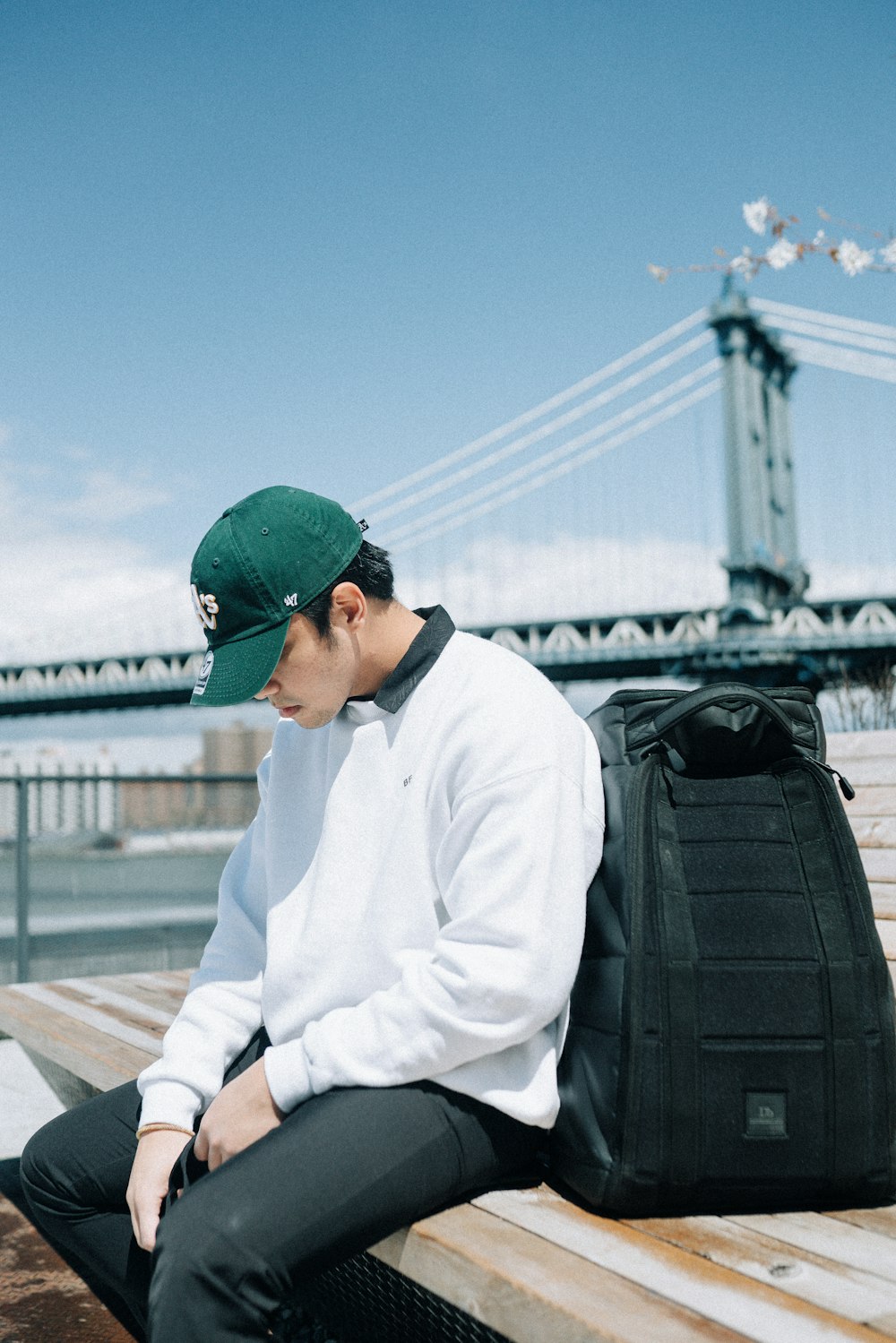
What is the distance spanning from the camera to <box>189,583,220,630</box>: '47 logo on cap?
4.06 feet

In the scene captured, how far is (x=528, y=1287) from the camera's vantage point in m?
0.94

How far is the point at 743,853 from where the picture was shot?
117 cm

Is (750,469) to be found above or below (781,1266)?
above

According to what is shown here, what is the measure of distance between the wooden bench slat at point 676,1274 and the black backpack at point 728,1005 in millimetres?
34

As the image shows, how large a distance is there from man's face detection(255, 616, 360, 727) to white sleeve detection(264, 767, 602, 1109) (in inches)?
8.3

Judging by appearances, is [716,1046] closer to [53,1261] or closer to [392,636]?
[392,636]

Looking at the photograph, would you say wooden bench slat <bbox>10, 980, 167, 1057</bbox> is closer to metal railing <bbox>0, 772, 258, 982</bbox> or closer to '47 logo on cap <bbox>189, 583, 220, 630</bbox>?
'47 logo on cap <bbox>189, 583, 220, 630</bbox>

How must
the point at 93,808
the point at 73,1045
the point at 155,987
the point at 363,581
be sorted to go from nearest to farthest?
the point at 363,581 → the point at 73,1045 → the point at 155,987 → the point at 93,808

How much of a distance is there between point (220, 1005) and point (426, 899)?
1.22 ft

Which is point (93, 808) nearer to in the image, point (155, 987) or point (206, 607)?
point (155, 987)

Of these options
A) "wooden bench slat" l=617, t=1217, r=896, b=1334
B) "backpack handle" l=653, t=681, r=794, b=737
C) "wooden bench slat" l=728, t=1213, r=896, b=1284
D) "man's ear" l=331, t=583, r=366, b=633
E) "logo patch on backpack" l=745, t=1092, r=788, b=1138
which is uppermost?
"man's ear" l=331, t=583, r=366, b=633

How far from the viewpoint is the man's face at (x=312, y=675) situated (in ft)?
4.11

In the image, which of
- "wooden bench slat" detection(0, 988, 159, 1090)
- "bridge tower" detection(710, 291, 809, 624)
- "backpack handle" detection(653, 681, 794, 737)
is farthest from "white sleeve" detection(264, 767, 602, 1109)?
"bridge tower" detection(710, 291, 809, 624)

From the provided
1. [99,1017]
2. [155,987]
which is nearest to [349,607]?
[99,1017]
